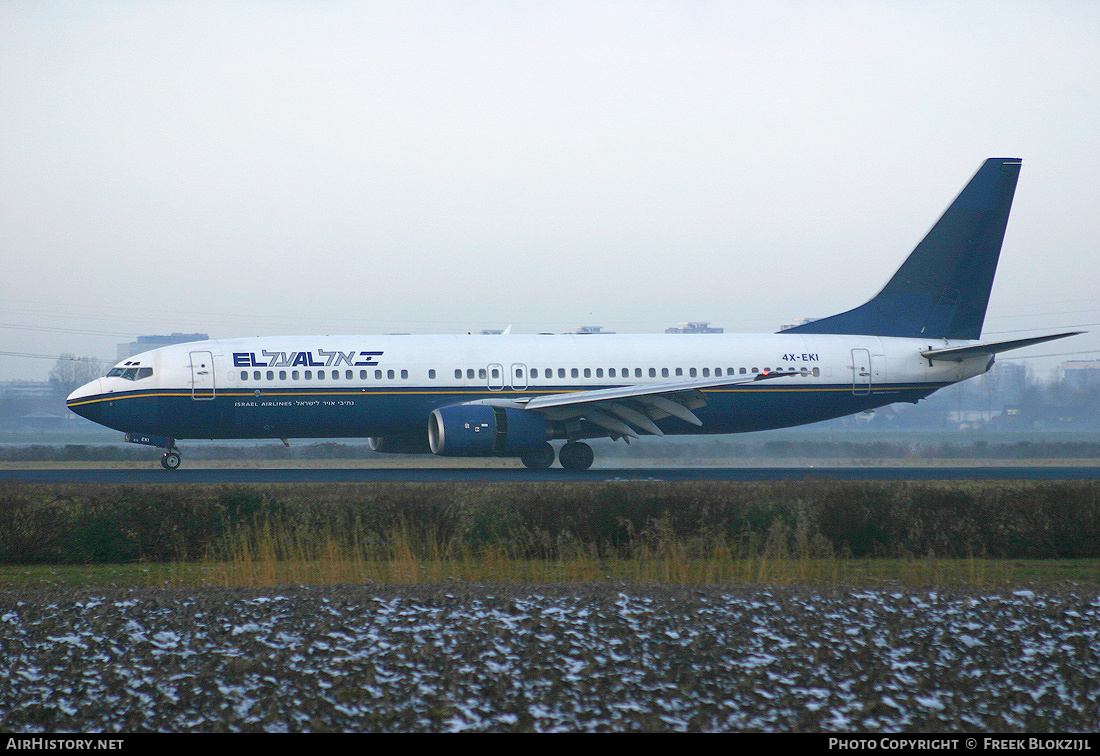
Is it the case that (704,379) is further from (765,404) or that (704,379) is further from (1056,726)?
(1056,726)

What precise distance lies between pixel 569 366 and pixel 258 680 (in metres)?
18.4

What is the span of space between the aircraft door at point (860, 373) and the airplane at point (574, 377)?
0.04m

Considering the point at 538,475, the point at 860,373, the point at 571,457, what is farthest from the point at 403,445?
the point at 860,373

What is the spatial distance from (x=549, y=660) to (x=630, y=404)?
16629mm

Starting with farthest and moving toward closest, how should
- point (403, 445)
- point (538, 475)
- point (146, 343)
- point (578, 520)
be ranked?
point (146, 343) → point (403, 445) → point (538, 475) → point (578, 520)

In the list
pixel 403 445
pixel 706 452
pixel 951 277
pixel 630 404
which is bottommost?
pixel 706 452

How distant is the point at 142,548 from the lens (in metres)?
13.6

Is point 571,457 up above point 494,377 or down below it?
below

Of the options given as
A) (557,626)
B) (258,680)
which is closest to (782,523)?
(557,626)

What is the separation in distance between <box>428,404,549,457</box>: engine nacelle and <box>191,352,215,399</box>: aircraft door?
18.1ft

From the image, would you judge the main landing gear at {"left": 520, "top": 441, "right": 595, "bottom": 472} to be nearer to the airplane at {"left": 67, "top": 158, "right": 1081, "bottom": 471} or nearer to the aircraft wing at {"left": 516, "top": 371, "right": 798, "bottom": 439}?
the airplane at {"left": 67, "top": 158, "right": 1081, "bottom": 471}

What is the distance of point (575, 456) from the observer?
26.5m

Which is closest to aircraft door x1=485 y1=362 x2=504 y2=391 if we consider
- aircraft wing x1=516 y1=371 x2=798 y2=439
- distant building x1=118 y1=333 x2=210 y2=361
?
aircraft wing x1=516 y1=371 x2=798 y2=439

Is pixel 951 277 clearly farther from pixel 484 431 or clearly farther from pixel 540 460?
pixel 484 431
